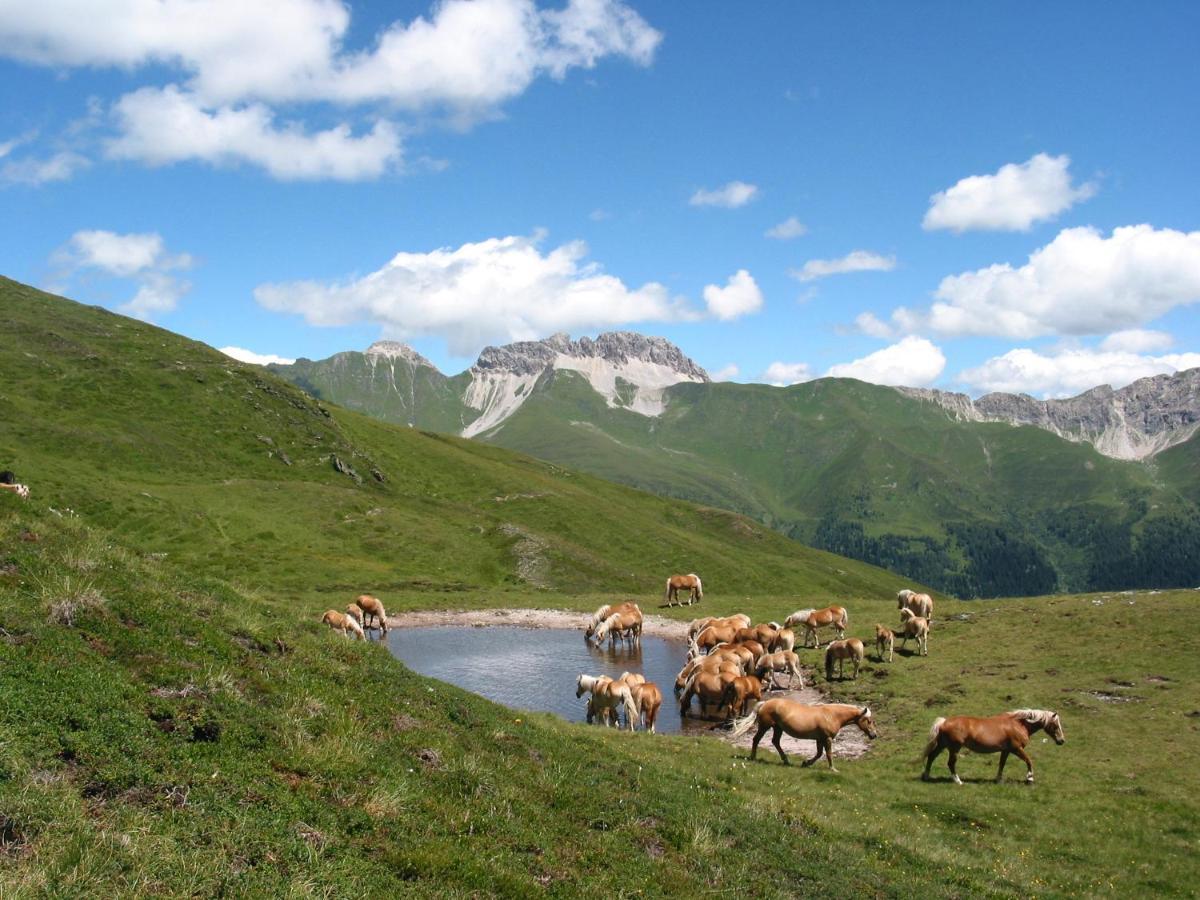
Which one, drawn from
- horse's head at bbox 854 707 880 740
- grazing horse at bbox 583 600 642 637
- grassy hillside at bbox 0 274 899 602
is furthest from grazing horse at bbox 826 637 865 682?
grassy hillside at bbox 0 274 899 602

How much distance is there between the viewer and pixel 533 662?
42.9m

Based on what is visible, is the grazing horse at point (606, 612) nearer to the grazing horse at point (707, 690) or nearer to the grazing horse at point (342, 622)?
the grazing horse at point (707, 690)

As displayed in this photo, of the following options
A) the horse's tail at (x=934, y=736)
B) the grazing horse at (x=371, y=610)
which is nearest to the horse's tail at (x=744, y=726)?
the horse's tail at (x=934, y=736)

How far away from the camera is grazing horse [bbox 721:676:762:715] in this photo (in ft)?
108

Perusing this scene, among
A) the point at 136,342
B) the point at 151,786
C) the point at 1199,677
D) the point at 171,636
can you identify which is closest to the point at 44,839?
the point at 151,786

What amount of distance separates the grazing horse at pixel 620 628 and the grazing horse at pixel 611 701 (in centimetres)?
1627

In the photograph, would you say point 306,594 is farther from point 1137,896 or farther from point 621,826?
point 1137,896

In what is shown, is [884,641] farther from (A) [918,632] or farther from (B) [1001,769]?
(B) [1001,769]

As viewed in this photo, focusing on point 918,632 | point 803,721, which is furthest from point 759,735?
point 918,632

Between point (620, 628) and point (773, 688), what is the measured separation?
13.1m

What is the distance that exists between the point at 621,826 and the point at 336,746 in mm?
5622

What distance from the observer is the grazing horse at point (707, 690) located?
1332 inches

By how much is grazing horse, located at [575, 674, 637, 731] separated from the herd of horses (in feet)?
0.14

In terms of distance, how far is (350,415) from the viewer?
154 meters
